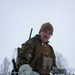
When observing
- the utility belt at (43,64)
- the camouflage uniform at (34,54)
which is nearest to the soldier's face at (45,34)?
the camouflage uniform at (34,54)

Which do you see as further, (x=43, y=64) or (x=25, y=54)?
(x=43, y=64)

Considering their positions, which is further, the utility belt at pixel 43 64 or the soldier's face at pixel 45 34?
the soldier's face at pixel 45 34

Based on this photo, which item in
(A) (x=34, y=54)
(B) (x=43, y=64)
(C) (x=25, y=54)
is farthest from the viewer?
(A) (x=34, y=54)

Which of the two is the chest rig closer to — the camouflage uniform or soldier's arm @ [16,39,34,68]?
the camouflage uniform

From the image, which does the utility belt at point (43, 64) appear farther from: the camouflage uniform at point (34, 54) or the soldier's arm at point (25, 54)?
the soldier's arm at point (25, 54)

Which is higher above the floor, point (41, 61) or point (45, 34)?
point (45, 34)

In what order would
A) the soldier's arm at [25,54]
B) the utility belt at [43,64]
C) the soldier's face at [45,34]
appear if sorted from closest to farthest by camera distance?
the soldier's arm at [25,54], the utility belt at [43,64], the soldier's face at [45,34]

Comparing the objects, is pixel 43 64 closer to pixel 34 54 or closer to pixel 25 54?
pixel 34 54

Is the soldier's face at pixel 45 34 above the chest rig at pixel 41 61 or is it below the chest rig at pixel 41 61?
above

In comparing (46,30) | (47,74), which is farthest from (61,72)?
(46,30)

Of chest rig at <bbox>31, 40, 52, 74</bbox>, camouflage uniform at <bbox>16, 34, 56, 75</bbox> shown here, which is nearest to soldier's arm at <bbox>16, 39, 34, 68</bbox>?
camouflage uniform at <bbox>16, 34, 56, 75</bbox>

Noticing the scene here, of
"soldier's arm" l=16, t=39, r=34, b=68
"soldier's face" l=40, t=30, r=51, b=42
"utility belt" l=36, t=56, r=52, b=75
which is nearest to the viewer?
"soldier's arm" l=16, t=39, r=34, b=68

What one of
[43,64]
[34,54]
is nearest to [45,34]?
[34,54]

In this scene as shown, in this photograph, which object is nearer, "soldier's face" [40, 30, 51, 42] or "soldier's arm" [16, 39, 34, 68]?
"soldier's arm" [16, 39, 34, 68]
